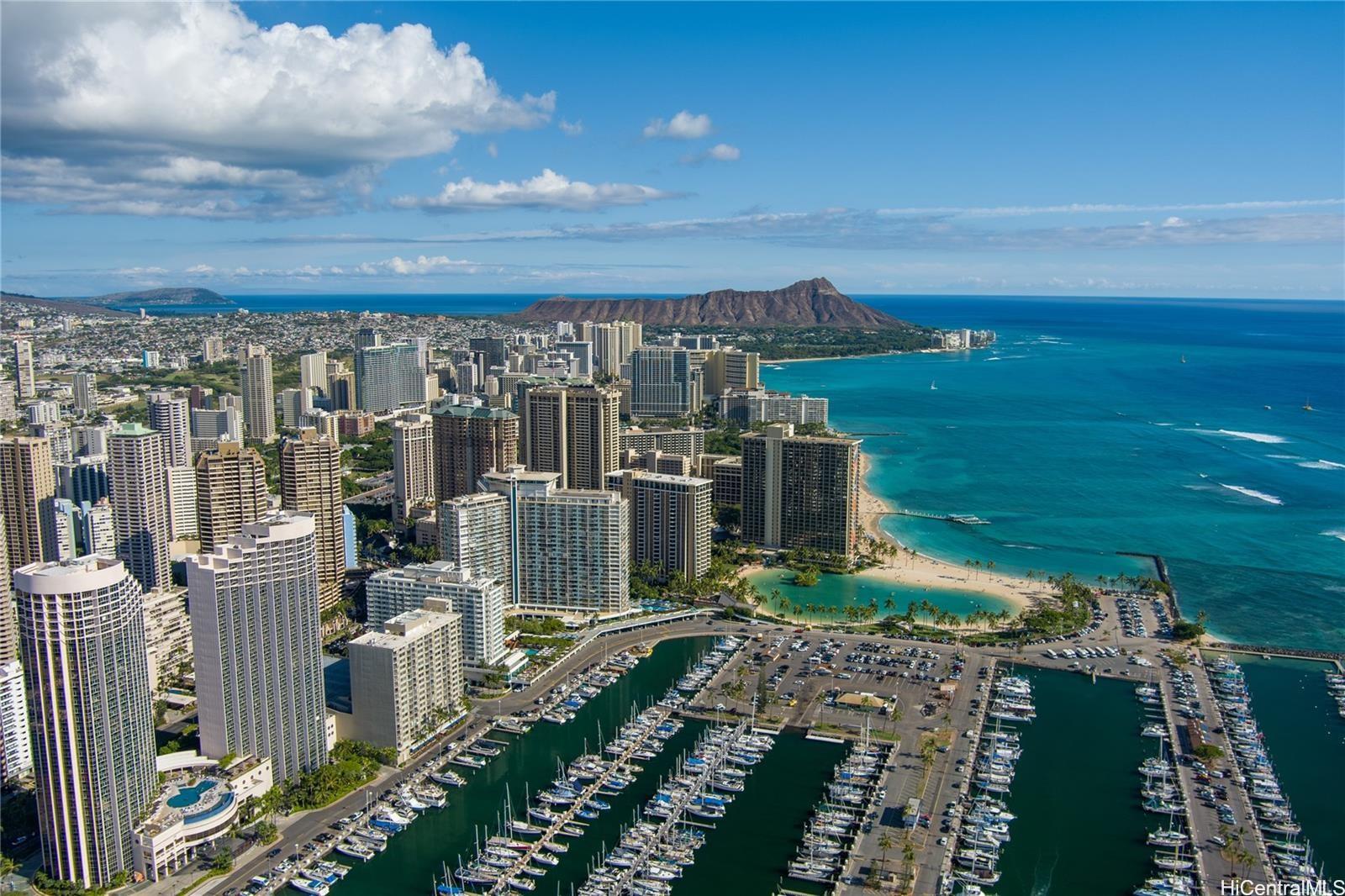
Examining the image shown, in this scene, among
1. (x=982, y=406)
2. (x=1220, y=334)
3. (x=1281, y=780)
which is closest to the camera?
(x=1281, y=780)

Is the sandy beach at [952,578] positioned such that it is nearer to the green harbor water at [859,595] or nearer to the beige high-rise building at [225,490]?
the green harbor water at [859,595]

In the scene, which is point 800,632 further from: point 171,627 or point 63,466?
point 63,466

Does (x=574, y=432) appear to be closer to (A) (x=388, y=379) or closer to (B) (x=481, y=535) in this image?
(B) (x=481, y=535)

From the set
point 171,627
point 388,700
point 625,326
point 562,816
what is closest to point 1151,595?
point 562,816

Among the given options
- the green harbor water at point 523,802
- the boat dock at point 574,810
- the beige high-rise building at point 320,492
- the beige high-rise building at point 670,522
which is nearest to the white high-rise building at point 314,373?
the beige high-rise building at point 320,492

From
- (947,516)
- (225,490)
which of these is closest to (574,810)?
(225,490)

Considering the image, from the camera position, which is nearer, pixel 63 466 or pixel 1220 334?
pixel 63 466
